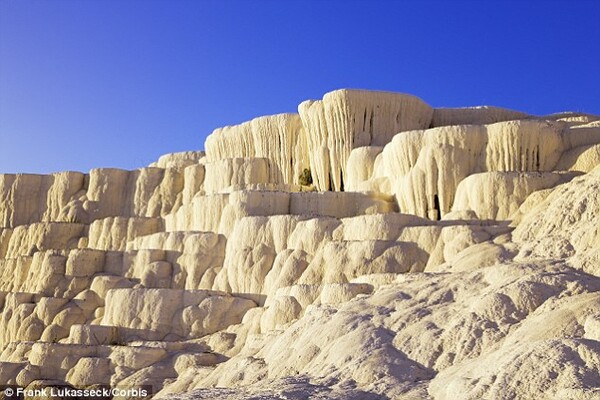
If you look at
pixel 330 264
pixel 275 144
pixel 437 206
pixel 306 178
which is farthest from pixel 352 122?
pixel 330 264

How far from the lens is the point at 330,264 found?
79.3 feet

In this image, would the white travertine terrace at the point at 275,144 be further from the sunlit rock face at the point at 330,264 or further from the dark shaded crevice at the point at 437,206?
the dark shaded crevice at the point at 437,206

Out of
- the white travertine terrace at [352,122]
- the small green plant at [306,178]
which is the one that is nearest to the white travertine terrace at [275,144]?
the small green plant at [306,178]

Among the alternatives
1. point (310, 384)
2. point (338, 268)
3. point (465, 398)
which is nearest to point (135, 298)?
point (338, 268)

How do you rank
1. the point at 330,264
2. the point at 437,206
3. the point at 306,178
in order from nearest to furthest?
1. the point at 330,264
2. the point at 437,206
3. the point at 306,178

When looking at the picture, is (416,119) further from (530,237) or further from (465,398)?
(465,398)

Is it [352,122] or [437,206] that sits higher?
[352,122]

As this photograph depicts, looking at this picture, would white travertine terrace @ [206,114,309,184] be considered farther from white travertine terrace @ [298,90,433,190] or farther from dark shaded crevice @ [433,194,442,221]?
dark shaded crevice @ [433,194,442,221]

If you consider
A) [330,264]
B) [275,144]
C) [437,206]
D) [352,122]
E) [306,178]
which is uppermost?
[352,122]

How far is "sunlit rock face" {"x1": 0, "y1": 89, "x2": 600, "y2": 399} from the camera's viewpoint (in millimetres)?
14102

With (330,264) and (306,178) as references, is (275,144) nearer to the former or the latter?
(306,178)

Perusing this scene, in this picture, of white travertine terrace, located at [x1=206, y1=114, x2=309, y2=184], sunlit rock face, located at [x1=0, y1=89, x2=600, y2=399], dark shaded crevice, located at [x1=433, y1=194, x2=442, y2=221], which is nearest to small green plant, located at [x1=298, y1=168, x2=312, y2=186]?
sunlit rock face, located at [x1=0, y1=89, x2=600, y2=399]

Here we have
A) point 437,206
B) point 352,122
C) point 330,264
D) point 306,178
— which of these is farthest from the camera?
point 306,178

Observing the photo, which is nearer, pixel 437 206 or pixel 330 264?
pixel 330 264
